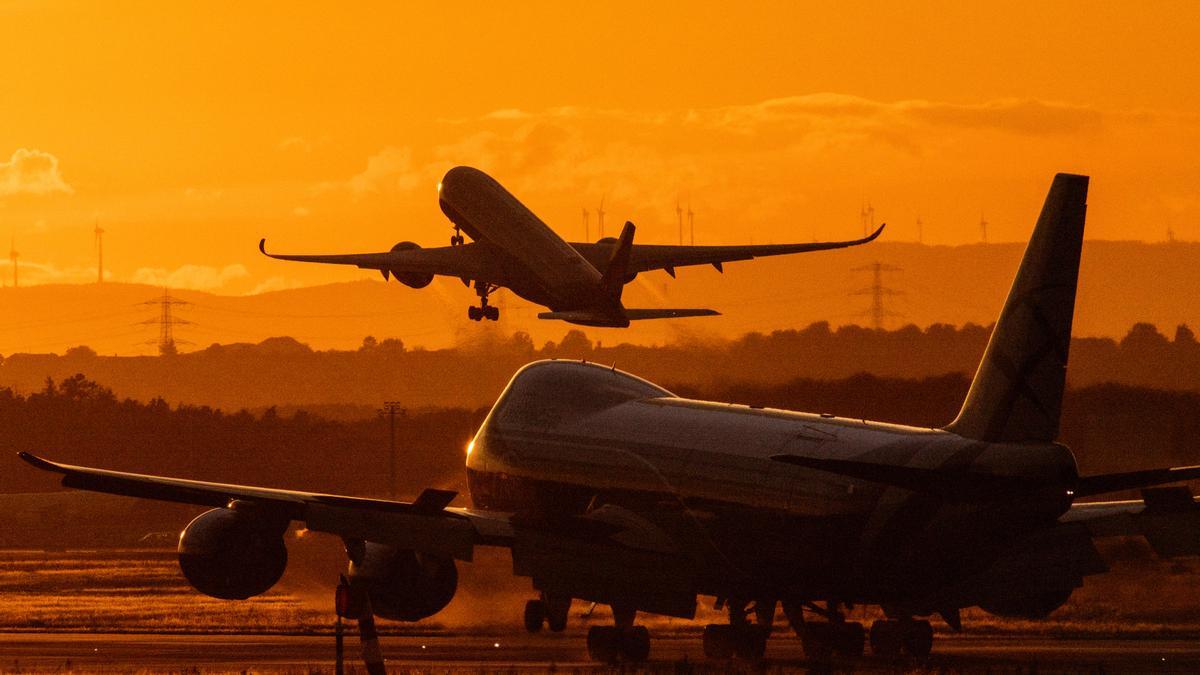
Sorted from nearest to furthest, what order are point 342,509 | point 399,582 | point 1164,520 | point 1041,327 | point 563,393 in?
point 1041,327
point 342,509
point 1164,520
point 399,582
point 563,393

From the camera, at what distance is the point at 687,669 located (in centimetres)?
4531

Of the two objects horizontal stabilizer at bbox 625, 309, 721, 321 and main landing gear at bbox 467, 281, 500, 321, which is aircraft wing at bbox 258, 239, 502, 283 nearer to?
main landing gear at bbox 467, 281, 500, 321

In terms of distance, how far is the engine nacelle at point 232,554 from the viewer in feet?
146

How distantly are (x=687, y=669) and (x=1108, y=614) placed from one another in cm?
1865

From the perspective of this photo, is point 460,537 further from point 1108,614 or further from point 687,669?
point 1108,614

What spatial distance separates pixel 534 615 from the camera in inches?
2035

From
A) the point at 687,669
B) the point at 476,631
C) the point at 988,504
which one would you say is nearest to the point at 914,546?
the point at 988,504

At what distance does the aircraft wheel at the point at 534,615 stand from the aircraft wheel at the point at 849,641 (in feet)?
22.9

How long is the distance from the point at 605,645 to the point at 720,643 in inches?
92.6

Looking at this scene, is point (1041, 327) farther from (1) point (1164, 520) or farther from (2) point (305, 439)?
(2) point (305, 439)

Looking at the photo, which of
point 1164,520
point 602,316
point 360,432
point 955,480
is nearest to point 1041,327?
point 955,480

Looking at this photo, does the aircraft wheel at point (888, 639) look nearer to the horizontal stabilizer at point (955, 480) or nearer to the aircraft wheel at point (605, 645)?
the aircraft wheel at point (605, 645)

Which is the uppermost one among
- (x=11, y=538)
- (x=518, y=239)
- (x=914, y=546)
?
(x=518, y=239)

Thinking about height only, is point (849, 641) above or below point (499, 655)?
above
